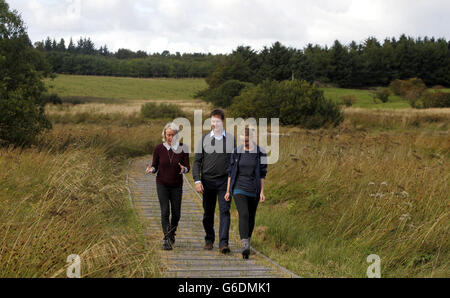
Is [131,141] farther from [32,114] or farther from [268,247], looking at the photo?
[268,247]

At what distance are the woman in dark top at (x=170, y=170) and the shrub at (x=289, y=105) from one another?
23.9 meters

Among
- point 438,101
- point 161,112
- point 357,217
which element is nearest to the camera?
point 357,217

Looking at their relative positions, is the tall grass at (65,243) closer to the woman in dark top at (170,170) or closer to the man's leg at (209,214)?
the woman in dark top at (170,170)

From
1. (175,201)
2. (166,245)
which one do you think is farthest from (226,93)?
(166,245)

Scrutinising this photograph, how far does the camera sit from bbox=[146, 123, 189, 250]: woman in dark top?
27.5 ft

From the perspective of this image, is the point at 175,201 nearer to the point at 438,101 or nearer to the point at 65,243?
the point at 65,243

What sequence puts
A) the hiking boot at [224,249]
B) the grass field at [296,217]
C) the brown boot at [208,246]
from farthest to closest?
the brown boot at [208,246], the hiking boot at [224,249], the grass field at [296,217]

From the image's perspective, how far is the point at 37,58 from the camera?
22.0 meters

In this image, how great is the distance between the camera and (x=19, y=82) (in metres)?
20.5

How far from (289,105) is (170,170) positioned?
24.9 meters

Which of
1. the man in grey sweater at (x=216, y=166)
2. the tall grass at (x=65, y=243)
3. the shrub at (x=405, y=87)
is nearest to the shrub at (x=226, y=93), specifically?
the shrub at (x=405, y=87)

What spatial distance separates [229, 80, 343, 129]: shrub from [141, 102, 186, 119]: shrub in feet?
39.5

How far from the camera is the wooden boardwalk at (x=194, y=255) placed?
22.2 ft

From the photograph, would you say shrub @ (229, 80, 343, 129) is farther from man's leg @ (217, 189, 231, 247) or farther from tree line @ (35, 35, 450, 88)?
tree line @ (35, 35, 450, 88)
